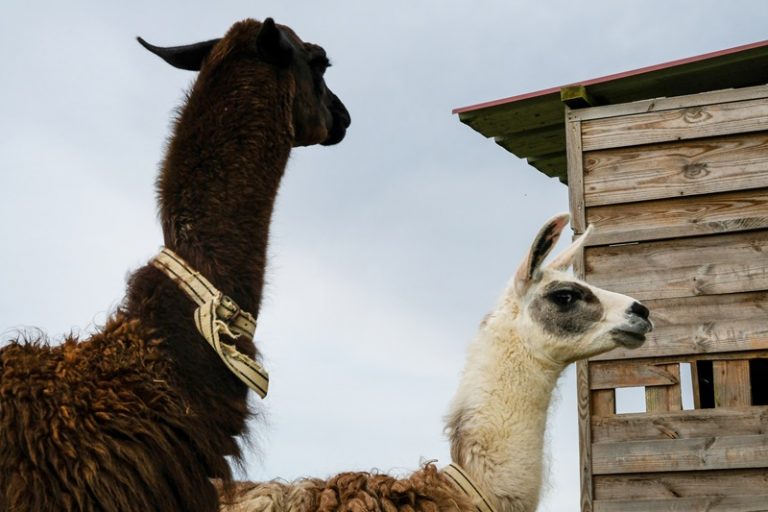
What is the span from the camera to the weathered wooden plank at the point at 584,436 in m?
8.19

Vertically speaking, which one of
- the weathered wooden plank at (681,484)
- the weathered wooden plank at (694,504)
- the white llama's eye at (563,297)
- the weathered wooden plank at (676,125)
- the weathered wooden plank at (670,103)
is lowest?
the weathered wooden plank at (694,504)

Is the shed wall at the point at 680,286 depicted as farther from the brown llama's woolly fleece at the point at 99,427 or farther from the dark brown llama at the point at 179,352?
the brown llama's woolly fleece at the point at 99,427

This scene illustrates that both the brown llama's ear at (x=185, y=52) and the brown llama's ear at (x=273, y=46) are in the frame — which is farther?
the brown llama's ear at (x=185, y=52)

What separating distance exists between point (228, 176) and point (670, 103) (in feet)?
18.4

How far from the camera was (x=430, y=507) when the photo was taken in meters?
5.26

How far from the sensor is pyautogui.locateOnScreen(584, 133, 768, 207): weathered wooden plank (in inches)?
324

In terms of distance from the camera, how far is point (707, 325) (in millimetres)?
8078

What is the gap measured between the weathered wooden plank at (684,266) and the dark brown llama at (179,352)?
15.5 feet

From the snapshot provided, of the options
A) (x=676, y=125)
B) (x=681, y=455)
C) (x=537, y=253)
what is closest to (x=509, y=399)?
(x=537, y=253)

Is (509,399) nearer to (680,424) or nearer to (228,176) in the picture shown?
(680,424)

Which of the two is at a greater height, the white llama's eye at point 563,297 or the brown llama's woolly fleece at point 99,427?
the white llama's eye at point 563,297

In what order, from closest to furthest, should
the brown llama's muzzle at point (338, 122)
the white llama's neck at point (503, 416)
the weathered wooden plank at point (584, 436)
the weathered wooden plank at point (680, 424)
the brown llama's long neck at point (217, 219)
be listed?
the brown llama's long neck at point (217, 219)
the brown llama's muzzle at point (338, 122)
the white llama's neck at point (503, 416)
the weathered wooden plank at point (680, 424)
the weathered wooden plank at point (584, 436)

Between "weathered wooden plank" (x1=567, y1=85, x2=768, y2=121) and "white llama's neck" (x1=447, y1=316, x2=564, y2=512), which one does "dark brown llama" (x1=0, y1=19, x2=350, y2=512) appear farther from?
"weathered wooden plank" (x1=567, y1=85, x2=768, y2=121)

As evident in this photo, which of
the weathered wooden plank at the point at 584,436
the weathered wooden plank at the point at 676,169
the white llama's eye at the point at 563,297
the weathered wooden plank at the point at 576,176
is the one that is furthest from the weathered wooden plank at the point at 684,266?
the white llama's eye at the point at 563,297
